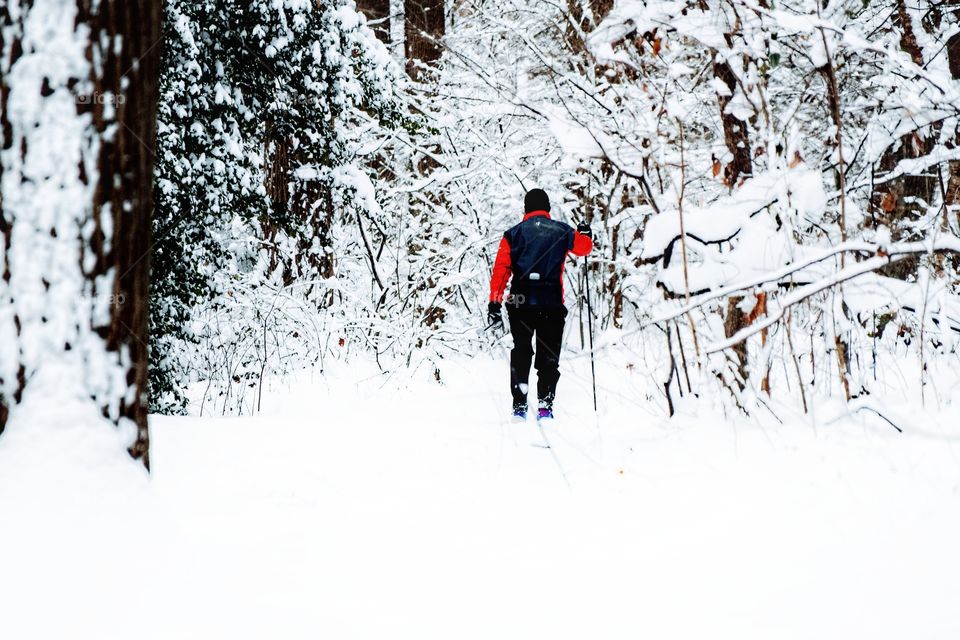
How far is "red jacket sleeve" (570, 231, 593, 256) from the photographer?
5465 millimetres

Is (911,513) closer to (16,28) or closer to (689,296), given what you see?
(689,296)

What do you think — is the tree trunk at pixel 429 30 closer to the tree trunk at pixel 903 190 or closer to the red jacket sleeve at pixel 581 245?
the red jacket sleeve at pixel 581 245

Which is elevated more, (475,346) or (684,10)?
(684,10)

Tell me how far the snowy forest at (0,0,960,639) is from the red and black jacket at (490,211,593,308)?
326 millimetres

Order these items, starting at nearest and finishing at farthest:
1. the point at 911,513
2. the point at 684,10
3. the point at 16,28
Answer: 1. the point at 16,28
2. the point at 911,513
3. the point at 684,10

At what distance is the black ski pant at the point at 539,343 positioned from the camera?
17.9ft

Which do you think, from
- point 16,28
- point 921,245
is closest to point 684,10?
point 921,245

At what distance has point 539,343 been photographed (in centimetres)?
556

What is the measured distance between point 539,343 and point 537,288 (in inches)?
16.7

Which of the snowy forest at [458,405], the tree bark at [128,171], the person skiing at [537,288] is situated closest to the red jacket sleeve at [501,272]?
the person skiing at [537,288]

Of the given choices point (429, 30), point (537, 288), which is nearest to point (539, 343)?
point (537, 288)

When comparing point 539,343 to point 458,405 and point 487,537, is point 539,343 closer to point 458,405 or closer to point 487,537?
point 458,405

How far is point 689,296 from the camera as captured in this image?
3.76m

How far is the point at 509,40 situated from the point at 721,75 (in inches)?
211
